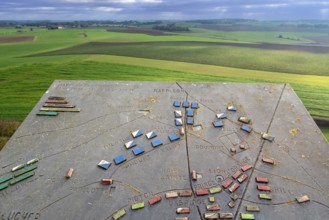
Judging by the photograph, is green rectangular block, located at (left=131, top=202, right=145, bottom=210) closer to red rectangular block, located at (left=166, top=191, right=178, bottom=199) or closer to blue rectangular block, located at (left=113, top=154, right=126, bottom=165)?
red rectangular block, located at (left=166, top=191, right=178, bottom=199)

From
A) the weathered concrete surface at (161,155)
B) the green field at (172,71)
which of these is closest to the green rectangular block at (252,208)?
the weathered concrete surface at (161,155)

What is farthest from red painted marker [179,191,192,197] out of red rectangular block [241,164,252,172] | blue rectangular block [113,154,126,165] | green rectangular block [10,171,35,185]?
green rectangular block [10,171,35,185]

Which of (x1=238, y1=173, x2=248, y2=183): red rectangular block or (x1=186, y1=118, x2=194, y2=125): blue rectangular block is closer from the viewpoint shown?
(x1=238, y1=173, x2=248, y2=183): red rectangular block

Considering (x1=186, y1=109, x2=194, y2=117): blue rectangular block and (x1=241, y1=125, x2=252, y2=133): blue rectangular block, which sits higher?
(x1=186, y1=109, x2=194, y2=117): blue rectangular block

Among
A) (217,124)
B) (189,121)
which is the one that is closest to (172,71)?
(189,121)

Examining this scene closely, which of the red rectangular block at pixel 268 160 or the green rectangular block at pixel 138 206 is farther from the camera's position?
the red rectangular block at pixel 268 160

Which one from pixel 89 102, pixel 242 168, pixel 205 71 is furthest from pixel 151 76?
pixel 242 168

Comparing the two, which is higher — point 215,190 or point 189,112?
point 189,112

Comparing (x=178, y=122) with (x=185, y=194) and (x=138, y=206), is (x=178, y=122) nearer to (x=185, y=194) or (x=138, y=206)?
(x=185, y=194)

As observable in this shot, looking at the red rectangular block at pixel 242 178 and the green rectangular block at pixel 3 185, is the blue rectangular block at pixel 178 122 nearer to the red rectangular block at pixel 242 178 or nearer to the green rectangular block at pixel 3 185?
the red rectangular block at pixel 242 178
